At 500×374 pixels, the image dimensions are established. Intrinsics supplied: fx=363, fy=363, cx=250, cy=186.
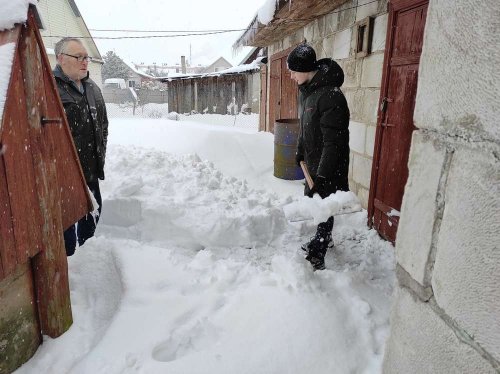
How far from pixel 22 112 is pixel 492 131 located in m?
1.77

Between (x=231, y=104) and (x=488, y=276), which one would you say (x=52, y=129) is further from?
(x=231, y=104)

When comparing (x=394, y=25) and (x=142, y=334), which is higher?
(x=394, y=25)

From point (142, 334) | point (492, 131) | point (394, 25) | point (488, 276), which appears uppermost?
point (394, 25)

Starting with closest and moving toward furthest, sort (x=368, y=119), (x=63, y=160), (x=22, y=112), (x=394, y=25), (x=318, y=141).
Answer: (x=22, y=112), (x=63, y=160), (x=318, y=141), (x=394, y=25), (x=368, y=119)

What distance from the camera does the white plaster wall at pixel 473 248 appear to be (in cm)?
81

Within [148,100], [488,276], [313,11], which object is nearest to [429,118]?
[488,276]

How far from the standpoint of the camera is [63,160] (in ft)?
6.97

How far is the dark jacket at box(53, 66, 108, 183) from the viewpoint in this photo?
2771 mm

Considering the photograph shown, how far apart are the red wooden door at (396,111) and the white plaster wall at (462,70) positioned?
2.31 m

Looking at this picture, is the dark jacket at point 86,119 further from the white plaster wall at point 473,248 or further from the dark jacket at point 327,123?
the white plaster wall at point 473,248

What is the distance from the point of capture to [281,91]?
805 cm

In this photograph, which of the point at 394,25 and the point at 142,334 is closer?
the point at 142,334

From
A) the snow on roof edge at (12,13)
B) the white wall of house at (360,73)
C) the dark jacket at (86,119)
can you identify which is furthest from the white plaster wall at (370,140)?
the snow on roof edge at (12,13)

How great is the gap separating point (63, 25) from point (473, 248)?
872 inches
